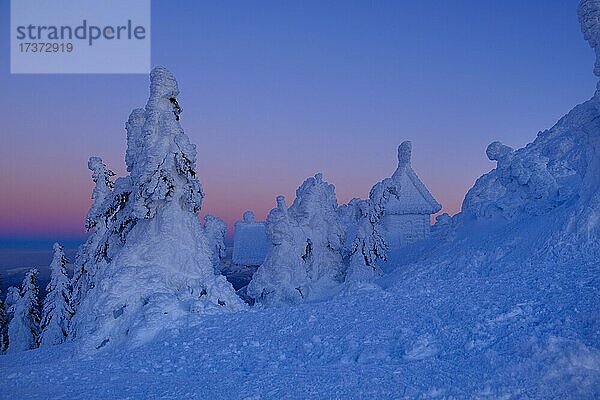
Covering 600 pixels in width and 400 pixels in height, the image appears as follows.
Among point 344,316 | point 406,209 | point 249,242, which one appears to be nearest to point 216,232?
point 249,242

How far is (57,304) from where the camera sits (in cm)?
2216

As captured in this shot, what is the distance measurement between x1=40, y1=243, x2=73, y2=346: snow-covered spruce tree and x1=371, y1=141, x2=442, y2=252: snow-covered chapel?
63.9 feet

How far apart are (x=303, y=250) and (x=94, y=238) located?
30.2 feet

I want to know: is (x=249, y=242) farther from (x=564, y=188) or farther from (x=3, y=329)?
(x=564, y=188)

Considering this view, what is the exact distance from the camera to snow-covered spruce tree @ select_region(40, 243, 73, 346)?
21.6 metres

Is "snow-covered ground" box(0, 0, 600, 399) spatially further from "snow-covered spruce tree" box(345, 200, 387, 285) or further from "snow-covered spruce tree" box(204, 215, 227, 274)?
"snow-covered spruce tree" box(204, 215, 227, 274)

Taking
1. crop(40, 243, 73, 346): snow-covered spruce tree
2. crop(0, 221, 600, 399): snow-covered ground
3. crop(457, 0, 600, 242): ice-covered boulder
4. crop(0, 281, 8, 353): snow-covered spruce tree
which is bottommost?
crop(0, 281, 8, 353): snow-covered spruce tree

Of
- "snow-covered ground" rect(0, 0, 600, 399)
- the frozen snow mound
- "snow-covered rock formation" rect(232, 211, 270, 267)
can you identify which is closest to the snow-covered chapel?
the frozen snow mound

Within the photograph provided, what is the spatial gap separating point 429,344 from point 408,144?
25967 millimetres

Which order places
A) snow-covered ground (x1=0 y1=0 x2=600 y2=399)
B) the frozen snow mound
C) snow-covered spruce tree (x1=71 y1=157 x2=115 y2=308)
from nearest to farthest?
snow-covered ground (x1=0 y1=0 x2=600 y2=399) → the frozen snow mound → snow-covered spruce tree (x1=71 y1=157 x2=115 y2=308)

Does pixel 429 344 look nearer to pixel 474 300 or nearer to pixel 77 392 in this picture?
pixel 474 300

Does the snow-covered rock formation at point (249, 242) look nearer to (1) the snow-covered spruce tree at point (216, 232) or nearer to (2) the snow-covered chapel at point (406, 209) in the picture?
(2) the snow-covered chapel at point (406, 209)

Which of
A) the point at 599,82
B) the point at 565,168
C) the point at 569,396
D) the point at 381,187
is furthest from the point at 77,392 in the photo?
the point at 565,168

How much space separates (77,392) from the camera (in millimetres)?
6750
